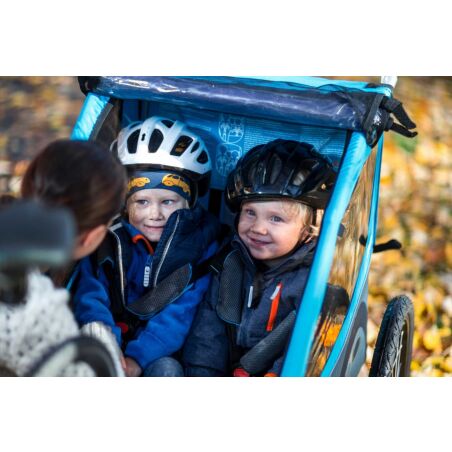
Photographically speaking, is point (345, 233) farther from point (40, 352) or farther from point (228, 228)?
point (40, 352)

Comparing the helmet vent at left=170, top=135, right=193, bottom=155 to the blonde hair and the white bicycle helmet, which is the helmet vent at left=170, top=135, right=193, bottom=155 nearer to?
the white bicycle helmet

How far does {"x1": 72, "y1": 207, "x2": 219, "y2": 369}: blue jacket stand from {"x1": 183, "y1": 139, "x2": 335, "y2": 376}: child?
7 cm

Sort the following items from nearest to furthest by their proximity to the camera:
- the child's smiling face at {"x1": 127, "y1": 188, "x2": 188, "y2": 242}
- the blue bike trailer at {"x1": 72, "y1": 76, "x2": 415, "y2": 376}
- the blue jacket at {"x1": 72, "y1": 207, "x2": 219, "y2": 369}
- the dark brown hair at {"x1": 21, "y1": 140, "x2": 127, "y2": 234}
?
1. the dark brown hair at {"x1": 21, "y1": 140, "x2": 127, "y2": 234}
2. the blue bike trailer at {"x1": 72, "y1": 76, "x2": 415, "y2": 376}
3. the blue jacket at {"x1": 72, "y1": 207, "x2": 219, "y2": 369}
4. the child's smiling face at {"x1": 127, "y1": 188, "x2": 188, "y2": 242}

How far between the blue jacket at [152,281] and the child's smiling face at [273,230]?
7.7 inches

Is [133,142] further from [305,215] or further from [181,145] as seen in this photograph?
[305,215]

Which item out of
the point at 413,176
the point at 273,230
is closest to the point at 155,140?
the point at 273,230

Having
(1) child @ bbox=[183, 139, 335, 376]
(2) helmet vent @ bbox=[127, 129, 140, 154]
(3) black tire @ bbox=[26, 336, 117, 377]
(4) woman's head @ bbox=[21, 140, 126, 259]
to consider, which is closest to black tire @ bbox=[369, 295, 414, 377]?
(1) child @ bbox=[183, 139, 335, 376]

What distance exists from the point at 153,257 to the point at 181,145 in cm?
43

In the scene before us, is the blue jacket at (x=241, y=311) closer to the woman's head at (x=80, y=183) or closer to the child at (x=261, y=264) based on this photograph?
the child at (x=261, y=264)

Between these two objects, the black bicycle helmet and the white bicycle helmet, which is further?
the white bicycle helmet

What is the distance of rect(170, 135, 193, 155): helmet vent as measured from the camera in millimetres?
2600

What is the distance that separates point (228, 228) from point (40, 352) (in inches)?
51.9

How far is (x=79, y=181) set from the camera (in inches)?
55.4

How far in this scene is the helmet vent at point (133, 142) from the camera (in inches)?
102
